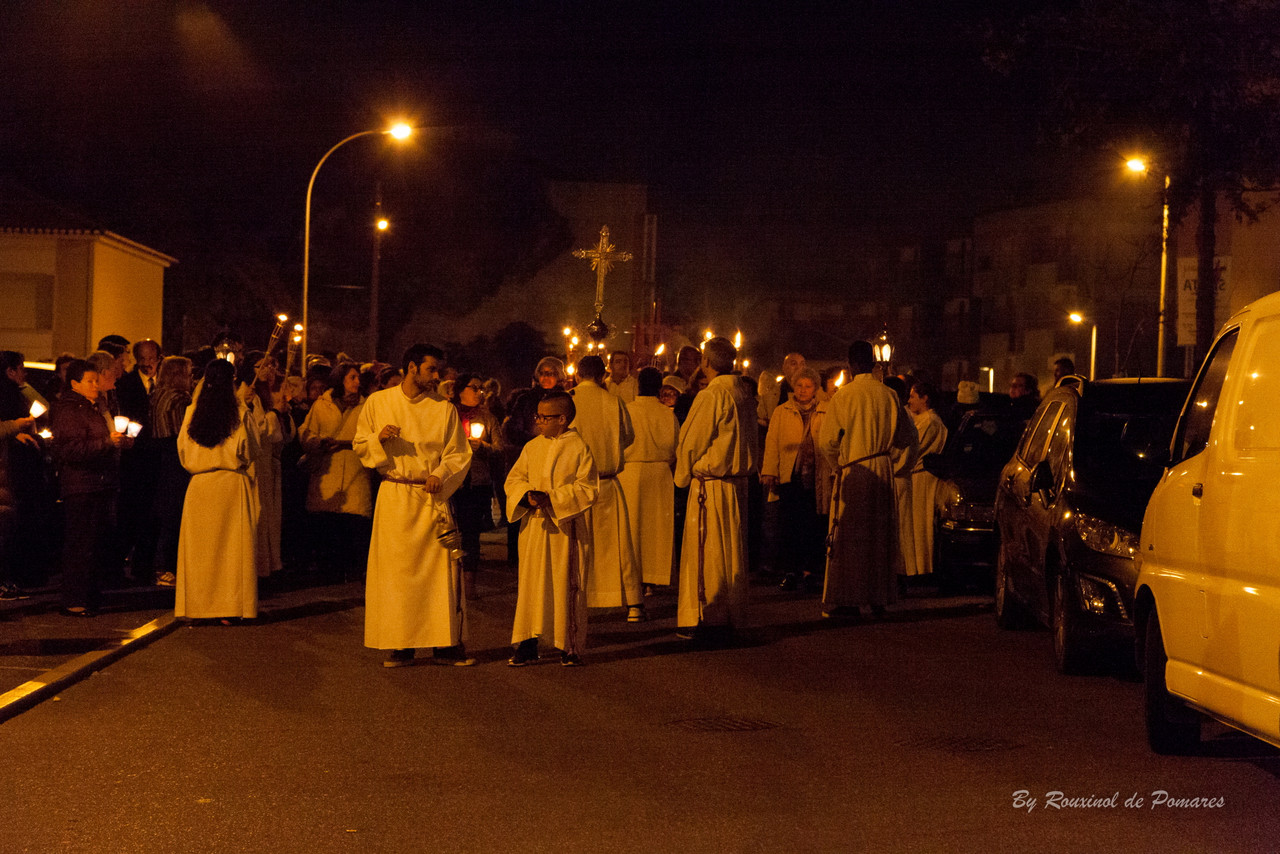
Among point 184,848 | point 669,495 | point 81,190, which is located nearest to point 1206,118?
point 669,495

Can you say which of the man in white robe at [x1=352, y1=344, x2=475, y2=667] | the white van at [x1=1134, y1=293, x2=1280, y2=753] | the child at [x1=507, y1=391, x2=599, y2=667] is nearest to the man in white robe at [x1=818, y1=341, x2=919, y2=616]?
the child at [x1=507, y1=391, x2=599, y2=667]

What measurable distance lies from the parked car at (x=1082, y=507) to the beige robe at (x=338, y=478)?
20.4 feet

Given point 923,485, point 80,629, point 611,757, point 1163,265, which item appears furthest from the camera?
point 1163,265

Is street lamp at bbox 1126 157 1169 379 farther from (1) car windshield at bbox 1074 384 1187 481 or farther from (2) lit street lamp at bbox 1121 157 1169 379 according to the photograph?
(1) car windshield at bbox 1074 384 1187 481

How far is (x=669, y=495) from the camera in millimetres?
14484

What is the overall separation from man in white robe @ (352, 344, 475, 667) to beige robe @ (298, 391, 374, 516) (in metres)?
4.82

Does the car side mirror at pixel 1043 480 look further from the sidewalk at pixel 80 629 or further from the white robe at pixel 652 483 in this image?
the sidewalk at pixel 80 629

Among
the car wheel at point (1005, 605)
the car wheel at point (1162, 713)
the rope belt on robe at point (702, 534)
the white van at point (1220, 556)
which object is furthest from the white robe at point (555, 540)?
the car wheel at point (1162, 713)

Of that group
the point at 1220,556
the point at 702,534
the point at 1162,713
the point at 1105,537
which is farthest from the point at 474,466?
the point at 1220,556

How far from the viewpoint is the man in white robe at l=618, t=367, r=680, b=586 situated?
46.5ft

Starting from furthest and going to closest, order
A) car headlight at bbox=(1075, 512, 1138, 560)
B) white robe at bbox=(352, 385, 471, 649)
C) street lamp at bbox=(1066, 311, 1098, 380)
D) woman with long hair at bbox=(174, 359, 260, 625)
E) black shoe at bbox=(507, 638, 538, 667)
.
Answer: street lamp at bbox=(1066, 311, 1098, 380) < woman with long hair at bbox=(174, 359, 260, 625) < black shoe at bbox=(507, 638, 538, 667) < white robe at bbox=(352, 385, 471, 649) < car headlight at bbox=(1075, 512, 1138, 560)

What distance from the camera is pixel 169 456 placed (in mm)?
14203

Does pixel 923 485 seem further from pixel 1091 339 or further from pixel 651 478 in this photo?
pixel 1091 339

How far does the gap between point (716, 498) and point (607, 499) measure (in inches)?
65.8
